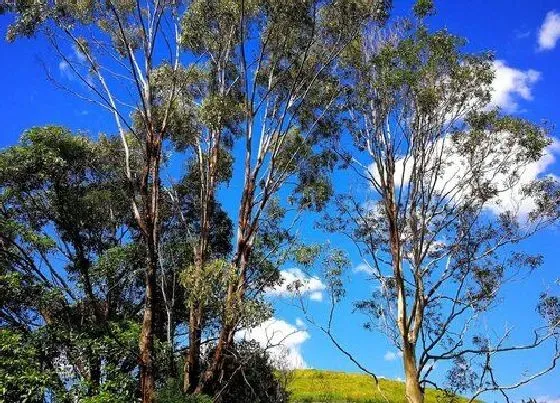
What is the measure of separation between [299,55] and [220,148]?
4526mm

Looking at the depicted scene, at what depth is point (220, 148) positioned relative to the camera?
2428cm

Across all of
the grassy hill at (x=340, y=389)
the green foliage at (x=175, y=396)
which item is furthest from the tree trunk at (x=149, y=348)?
the grassy hill at (x=340, y=389)

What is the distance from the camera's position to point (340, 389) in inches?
1235

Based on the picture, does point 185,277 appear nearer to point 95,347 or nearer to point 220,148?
point 95,347

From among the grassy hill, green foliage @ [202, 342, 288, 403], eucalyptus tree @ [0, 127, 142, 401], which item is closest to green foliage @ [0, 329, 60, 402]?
eucalyptus tree @ [0, 127, 142, 401]

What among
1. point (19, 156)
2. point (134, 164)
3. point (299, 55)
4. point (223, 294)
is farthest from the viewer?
point (134, 164)

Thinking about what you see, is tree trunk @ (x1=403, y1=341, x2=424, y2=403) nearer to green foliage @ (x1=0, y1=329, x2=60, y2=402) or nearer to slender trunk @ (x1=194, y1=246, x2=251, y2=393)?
slender trunk @ (x1=194, y1=246, x2=251, y2=393)

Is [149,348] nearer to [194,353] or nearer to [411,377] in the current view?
[194,353]

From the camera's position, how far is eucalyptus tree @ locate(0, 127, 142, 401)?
17344 mm

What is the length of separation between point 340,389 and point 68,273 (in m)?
14.4

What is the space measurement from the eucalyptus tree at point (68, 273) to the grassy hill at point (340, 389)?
9.30 metres

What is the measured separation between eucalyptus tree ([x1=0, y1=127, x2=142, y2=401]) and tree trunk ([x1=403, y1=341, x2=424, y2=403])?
315 inches

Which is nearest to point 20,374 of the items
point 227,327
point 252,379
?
point 227,327

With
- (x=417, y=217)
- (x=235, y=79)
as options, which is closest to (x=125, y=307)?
(x=235, y=79)
